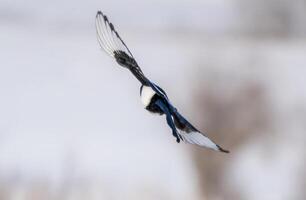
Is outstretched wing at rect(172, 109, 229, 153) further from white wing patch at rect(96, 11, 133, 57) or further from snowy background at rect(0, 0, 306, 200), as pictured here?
white wing patch at rect(96, 11, 133, 57)

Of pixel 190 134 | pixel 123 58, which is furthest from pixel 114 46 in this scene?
pixel 190 134

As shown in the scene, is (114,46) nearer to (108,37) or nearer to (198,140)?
(108,37)

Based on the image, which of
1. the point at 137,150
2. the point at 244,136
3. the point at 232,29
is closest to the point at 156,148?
the point at 137,150

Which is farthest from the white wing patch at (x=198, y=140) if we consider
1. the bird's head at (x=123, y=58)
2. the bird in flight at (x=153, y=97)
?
the bird's head at (x=123, y=58)

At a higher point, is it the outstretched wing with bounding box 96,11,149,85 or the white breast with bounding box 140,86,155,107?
the outstretched wing with bounding box 96,11,149,85

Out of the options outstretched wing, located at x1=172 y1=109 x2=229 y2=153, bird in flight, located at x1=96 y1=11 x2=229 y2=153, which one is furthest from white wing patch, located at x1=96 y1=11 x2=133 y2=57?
outstretched wing, located at x1=172 y1=109 x2=229 y2=153

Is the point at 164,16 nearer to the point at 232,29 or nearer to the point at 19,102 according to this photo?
the point at 232,29

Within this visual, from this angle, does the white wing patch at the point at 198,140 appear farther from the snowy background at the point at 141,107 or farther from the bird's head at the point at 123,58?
the bird's head at the point at 123,58
